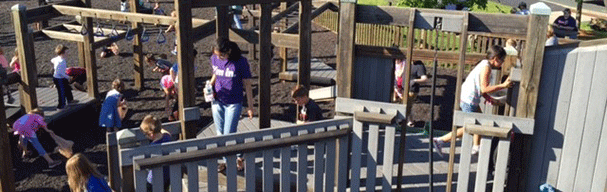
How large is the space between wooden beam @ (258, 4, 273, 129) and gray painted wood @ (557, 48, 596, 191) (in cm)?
306

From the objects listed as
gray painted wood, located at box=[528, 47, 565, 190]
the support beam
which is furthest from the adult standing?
the support beam

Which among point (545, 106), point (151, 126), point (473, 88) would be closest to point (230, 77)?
point (151, 126)

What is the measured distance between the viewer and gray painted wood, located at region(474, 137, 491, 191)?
6234 mm

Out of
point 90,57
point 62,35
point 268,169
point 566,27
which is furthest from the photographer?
point 566,27

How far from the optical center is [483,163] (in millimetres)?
6352

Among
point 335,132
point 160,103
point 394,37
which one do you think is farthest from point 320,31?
point 335,132

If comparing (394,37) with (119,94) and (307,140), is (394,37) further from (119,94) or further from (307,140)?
(307,140)

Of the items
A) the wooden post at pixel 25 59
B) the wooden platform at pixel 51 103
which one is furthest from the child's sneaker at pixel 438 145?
the wooden platform at pixel 51 103

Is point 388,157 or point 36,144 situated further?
point 36,144

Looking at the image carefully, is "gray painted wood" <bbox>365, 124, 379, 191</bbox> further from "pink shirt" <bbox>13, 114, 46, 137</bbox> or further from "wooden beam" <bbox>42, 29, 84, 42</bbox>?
"wooden beam" <bbox>42, 29, 84, 42</bbox>

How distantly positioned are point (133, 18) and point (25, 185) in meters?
2.91

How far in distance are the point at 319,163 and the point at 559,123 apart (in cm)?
233

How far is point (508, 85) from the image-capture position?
677 cm

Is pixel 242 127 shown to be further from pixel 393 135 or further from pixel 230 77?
pixel 393 135
